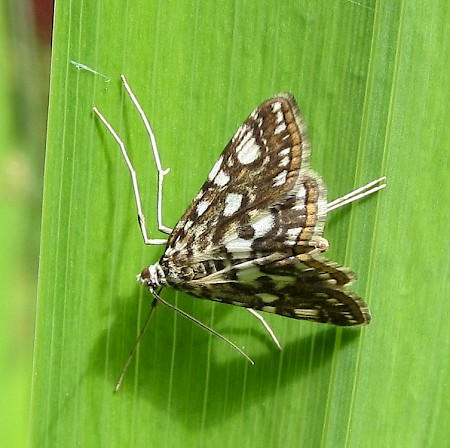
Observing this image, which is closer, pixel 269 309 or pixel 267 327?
pixel 269 309

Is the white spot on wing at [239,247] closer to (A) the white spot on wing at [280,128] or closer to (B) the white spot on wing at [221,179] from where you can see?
(B) the white spot on wing at [221,179]

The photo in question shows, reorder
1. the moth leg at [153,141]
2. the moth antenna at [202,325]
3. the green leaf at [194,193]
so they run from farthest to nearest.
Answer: the moth antenna at [202,325]
the moth leg at [153,141]
the green leaf at [194,193]

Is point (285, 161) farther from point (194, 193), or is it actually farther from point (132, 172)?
point (132, 172)

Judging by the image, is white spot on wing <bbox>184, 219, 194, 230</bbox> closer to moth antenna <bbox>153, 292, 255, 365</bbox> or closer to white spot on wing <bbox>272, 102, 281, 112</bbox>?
moth antenna <bbox>153, 292, 255, 365</bbox>

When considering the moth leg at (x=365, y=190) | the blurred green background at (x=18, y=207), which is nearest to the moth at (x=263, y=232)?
the moth leg at (x=365, y=190)

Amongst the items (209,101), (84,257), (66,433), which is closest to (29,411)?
(66,433)

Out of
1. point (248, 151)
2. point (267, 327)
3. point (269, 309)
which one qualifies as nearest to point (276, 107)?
point (248, 151)

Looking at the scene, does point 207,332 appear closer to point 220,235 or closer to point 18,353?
point 220,235
